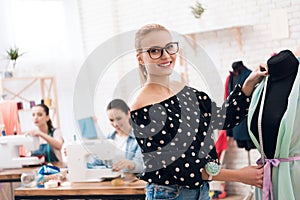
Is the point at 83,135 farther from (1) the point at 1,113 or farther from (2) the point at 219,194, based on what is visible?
(2) the point at 219,194

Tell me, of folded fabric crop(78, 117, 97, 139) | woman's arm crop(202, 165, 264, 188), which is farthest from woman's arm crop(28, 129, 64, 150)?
woman's arm crop(202, 165, 264, 188)

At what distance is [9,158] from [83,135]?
202 cm

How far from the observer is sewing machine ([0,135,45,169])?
15.3ft

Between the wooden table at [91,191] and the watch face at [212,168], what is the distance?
113 cm

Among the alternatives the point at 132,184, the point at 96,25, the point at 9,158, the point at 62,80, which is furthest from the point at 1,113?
the point at 132,184

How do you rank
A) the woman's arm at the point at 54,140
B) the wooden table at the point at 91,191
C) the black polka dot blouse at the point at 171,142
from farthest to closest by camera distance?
the woman's arm at the point at 54,140
the wooden table at the point at 91,191
the black polka dot blouse at the point at 171,142

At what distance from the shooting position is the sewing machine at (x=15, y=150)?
15.3 feet

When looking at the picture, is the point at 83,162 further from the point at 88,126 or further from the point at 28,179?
the point at 88,126

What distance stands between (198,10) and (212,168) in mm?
4198

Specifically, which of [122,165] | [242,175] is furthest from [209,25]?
[242,175]

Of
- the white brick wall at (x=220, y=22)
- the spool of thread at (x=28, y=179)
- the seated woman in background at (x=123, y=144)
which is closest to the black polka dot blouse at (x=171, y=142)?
the seated woman in background at (x=123, y=144)

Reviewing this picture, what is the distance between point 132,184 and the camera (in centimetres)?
333

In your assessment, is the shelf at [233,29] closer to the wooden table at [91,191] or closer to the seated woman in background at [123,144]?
the seated woman in background at [123,144]

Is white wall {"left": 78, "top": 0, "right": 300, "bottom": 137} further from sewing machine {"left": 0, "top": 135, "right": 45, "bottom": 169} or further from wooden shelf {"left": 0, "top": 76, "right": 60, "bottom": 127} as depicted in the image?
sewing machine {"left": 0, "top": 135, "right": 45, "bottom": 169}
